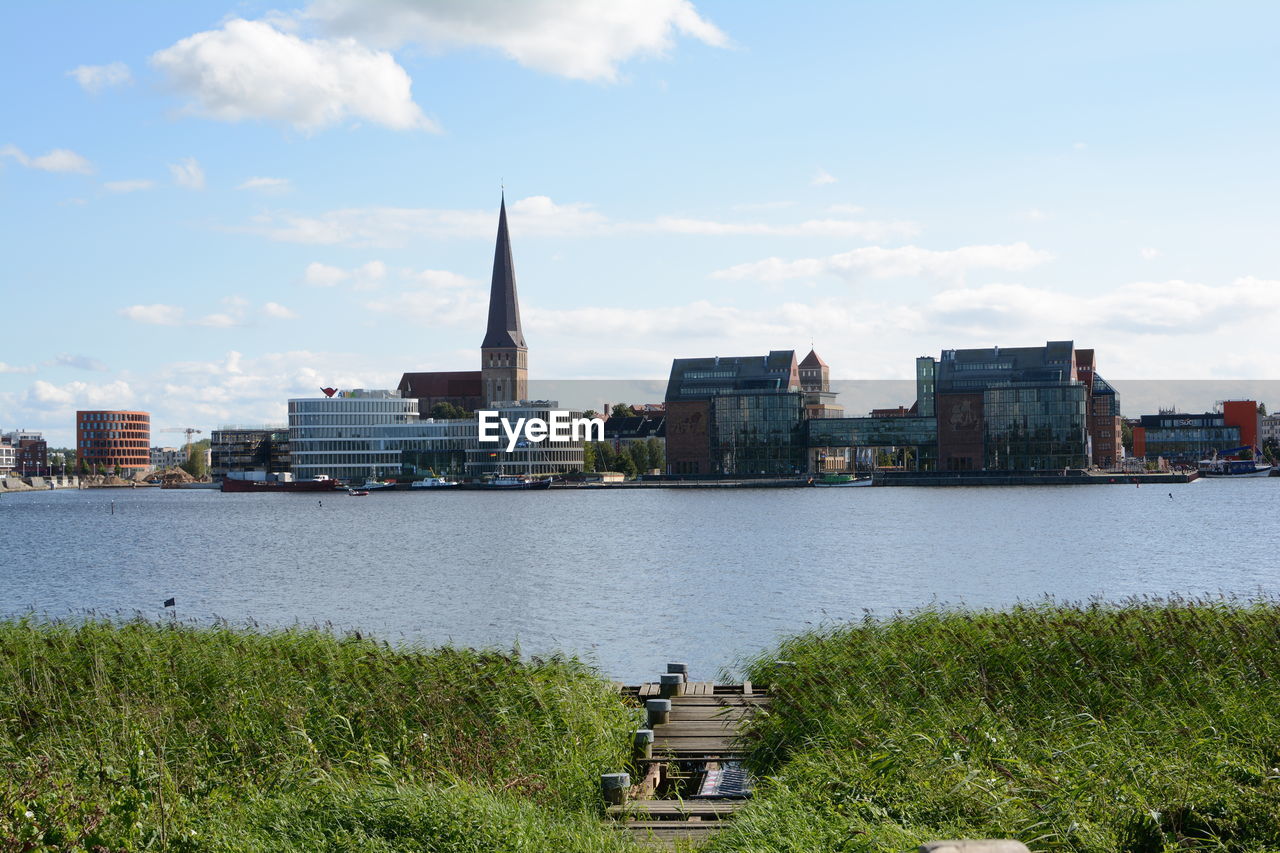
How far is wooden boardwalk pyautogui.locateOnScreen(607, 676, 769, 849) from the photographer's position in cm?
1257

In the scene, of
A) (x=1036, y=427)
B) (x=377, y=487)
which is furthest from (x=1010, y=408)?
(x=377, y=487)

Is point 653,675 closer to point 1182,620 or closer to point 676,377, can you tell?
point 1182,620

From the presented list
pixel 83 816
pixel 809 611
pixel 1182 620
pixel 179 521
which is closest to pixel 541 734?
pixel 83 816

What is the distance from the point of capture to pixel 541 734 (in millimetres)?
15562

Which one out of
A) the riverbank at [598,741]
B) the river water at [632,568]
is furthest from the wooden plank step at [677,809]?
the river water at [632,568]

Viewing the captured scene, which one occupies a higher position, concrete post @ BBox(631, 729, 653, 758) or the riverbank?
the riverbank

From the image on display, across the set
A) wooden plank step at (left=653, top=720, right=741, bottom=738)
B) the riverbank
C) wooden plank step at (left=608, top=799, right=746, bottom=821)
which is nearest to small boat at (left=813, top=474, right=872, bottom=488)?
the riverbank

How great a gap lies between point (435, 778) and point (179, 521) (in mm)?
108913

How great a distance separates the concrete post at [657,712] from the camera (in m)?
17.1

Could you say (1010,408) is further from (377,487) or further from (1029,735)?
(1029,735)

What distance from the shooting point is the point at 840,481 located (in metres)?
182

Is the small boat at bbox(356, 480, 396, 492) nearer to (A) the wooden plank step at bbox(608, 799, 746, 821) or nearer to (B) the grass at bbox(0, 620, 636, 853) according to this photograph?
(B) the grass at bbox(0, 620, 636, 853)

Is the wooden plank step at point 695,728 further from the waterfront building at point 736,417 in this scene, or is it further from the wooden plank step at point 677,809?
the waterfront building at point 736,417

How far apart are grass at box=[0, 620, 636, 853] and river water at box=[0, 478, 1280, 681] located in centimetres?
758
